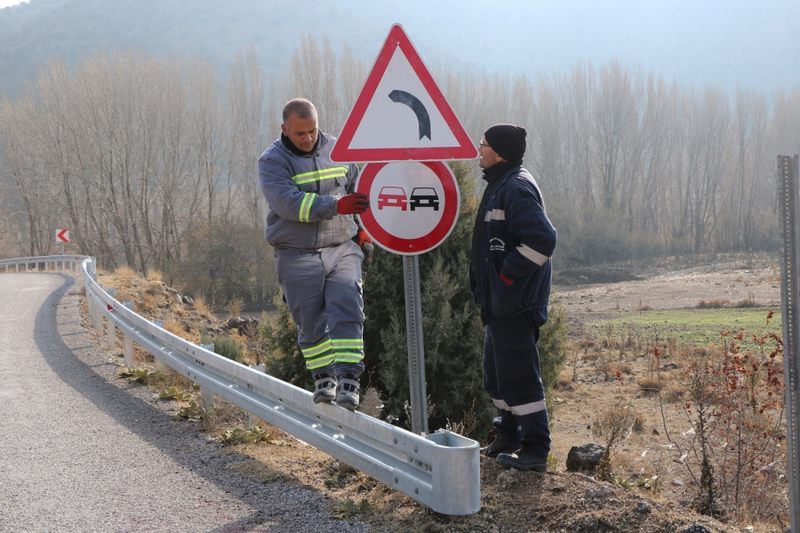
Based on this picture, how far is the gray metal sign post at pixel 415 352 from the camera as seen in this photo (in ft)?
14.5

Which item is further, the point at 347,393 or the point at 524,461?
the point at 347,393

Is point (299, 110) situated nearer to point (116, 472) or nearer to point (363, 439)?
point (363, 439)

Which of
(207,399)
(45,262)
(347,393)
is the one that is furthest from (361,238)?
(45,262)

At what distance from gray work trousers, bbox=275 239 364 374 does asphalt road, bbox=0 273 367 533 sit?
2.66 ft

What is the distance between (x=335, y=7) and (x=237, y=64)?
451 feet

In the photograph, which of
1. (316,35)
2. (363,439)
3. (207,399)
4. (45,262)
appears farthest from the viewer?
(316,35)

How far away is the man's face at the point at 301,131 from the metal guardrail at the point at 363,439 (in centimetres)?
146

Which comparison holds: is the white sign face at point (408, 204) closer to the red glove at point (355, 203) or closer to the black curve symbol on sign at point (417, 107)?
the red glove at point (355, 203)

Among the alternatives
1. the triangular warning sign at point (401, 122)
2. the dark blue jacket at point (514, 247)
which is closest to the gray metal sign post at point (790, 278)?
the dark blue jacket at point (514, 247)

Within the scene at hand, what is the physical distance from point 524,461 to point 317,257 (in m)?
1.63

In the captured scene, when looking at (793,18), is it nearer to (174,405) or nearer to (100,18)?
(100,18)

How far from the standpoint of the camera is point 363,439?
437 cm

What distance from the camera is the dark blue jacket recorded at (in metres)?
4.38

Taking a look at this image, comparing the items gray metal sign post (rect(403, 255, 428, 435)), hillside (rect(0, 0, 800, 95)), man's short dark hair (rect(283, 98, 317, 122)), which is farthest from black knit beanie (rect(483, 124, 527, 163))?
hillside (rect(0, 0, 800, 95))
